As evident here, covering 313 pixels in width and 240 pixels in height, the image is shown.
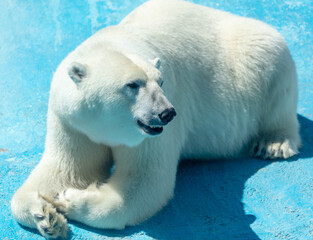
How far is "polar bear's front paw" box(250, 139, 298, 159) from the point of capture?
11.9 feet

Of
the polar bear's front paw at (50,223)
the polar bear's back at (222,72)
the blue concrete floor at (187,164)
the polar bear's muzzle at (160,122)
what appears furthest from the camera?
the polar bear's back at (222,72)

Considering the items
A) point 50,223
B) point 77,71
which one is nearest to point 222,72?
point 77,71

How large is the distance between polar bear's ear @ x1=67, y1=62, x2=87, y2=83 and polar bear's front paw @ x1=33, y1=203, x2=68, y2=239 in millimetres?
715

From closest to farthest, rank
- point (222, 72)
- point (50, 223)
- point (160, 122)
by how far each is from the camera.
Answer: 1. point (160, 122)
2. point (50, 223)
3. point (222, 72)

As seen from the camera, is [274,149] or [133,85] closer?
[133,85]

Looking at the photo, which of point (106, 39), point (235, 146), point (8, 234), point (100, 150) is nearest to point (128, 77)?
point (106, 39)

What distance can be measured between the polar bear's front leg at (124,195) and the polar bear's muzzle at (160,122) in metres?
0.34

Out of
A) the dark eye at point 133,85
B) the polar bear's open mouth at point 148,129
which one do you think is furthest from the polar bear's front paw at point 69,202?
the dark eye at point 133,85

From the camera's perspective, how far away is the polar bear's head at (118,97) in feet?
8.26

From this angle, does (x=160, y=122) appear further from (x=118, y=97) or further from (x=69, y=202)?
(x=69, y=202)

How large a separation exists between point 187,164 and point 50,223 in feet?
3.59

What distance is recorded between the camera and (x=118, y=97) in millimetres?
2531

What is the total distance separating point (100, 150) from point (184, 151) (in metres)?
0.64

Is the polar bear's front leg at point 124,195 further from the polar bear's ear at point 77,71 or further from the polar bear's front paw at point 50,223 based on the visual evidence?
the polar bear's ear at point 77,71
